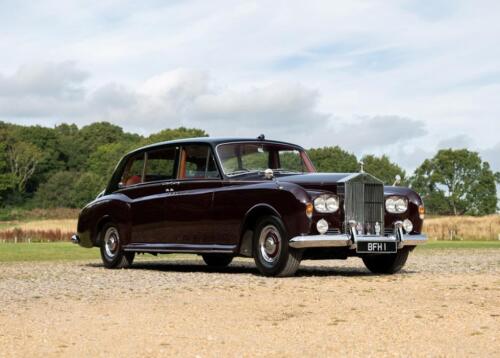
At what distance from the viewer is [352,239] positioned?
12312 millimetres

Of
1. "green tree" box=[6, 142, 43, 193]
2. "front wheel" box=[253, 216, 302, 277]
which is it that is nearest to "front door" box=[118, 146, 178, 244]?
"front wheel" box=[253, 216, 302, 277]

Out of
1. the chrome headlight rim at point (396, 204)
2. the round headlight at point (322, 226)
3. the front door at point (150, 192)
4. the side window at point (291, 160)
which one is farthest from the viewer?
the front door at point (150, 192)

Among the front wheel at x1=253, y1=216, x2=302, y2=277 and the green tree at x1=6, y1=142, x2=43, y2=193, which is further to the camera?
the green tree at x1=6, y1=142, x2=43, y2=193

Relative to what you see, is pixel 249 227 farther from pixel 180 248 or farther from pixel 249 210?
pixel 180 248

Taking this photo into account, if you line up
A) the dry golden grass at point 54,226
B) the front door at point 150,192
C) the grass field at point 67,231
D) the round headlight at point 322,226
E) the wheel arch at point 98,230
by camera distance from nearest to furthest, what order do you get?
1. the round headlight at point 322,226
2. the front door at point 150,192
3. the wheel arch at point 98,230
4. the grass field at point 67,231
5. the dry golden grass at point 54,226

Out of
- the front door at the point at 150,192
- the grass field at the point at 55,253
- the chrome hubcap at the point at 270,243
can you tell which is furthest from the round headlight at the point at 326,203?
the grass field at the point at 55,253

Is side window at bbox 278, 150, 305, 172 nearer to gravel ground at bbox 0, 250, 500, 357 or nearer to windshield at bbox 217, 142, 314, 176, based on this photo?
windshield at bbox 217, 142, 314, 176

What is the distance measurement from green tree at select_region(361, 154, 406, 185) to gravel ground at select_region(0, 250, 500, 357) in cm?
9417

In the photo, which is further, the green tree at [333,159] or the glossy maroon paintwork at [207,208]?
the green tree at [333,159]

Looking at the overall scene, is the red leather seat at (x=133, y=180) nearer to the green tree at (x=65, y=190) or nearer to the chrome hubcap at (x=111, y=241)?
the chrome hubcap at (x=111, y=241)

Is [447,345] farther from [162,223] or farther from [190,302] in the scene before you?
[162,223]

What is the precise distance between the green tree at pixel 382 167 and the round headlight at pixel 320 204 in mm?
93176

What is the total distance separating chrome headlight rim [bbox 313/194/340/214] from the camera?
1220 centimetres

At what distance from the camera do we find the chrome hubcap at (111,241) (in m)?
15.5
